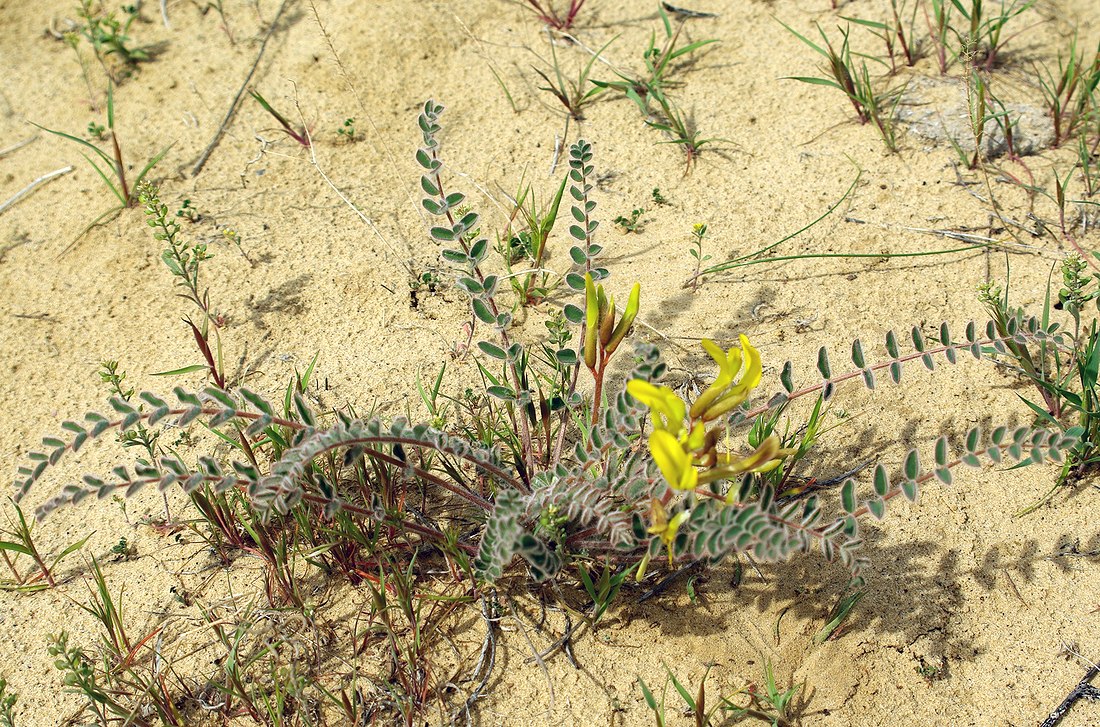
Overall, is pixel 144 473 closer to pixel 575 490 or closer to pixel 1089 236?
pixel 575 490

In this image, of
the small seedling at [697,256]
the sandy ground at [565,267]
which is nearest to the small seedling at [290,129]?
the sandy ground at [565,267]

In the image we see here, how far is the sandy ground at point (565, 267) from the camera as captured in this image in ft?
7.63

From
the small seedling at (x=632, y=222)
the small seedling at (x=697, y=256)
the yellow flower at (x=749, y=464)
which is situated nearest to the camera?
the yellow flower at (x=749, y=464)

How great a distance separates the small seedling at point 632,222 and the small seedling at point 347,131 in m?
1.16

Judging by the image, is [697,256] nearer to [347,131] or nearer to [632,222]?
[632,222]

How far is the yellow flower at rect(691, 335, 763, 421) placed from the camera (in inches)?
74.3

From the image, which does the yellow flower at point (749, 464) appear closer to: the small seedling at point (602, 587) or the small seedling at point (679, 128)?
the small seedling at point (602, 587)

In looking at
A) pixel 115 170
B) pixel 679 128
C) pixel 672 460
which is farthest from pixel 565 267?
pixel 115 170

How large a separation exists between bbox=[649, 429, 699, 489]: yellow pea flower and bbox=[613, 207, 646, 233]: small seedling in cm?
164

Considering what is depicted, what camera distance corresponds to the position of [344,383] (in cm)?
295

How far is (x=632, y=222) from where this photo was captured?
3.31 metres

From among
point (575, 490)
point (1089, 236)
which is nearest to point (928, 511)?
point (575, 490)

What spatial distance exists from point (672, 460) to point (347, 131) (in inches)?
98.1

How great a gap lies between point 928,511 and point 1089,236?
4.32 feet
